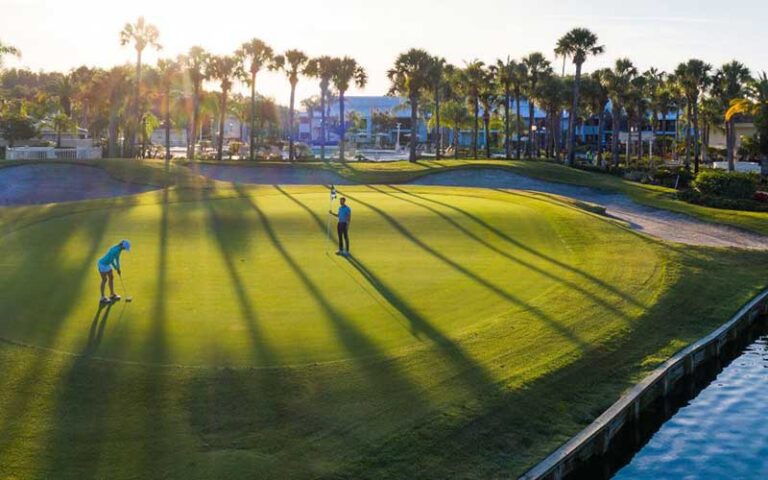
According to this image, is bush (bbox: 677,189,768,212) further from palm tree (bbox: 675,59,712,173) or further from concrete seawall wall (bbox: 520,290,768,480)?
palm tree (bbox: 675,59,712,173)

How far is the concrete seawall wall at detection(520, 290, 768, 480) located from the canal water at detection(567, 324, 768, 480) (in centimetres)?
26

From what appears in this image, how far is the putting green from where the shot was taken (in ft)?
59.5

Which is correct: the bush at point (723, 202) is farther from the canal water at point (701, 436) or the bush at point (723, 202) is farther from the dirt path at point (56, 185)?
the dirt path at point (56, 185)

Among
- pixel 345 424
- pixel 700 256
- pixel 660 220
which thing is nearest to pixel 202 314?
pixel 345 424

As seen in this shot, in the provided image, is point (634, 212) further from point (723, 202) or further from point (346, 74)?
point (346, 74)

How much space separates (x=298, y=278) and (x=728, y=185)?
128 feet

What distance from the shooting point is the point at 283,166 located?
69812 mm

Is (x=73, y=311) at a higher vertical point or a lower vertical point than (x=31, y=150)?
lower

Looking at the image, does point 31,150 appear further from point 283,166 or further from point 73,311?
point 73,311

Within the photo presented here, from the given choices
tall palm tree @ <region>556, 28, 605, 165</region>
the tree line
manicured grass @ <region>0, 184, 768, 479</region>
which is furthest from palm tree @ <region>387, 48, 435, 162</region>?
manicured grass @ <region>0, 184, 768, 479</region>

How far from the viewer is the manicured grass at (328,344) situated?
1312 cm

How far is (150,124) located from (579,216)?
2840 inches

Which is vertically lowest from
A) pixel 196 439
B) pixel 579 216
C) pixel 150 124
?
pixel 196 439

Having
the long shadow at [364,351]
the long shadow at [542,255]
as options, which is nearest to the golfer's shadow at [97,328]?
the long shadow at [364,351]
